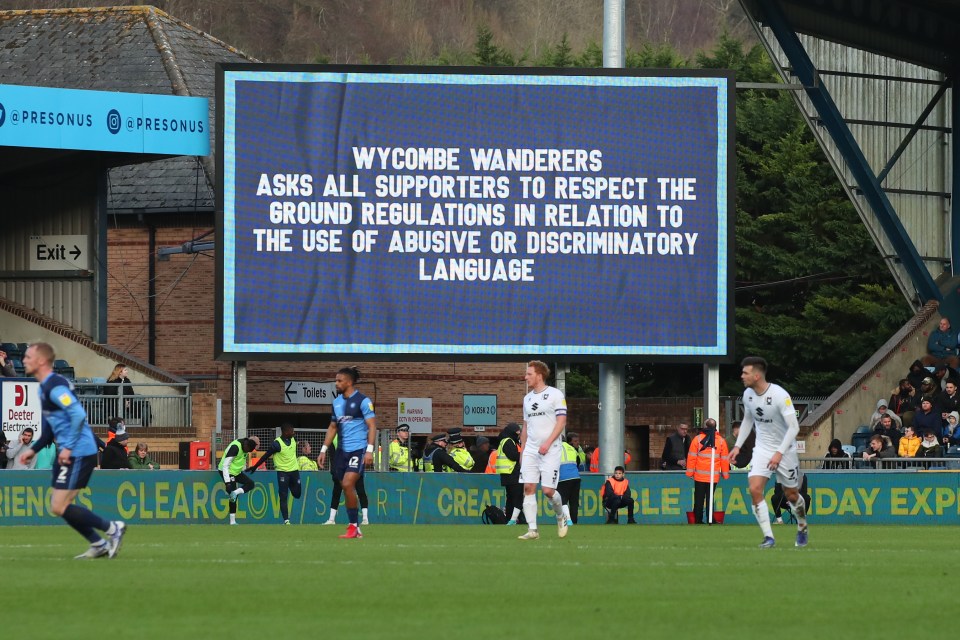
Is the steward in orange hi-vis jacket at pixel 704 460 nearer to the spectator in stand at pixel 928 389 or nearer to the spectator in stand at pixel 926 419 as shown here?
the spectator in stand at pixel 926 419

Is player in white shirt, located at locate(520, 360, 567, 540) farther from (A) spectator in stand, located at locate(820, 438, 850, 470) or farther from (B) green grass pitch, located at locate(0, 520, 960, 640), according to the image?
(A) spectator in stand, located at locate(820, 438, 850, 470)

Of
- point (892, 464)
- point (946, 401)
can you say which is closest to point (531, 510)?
point (892, 464)

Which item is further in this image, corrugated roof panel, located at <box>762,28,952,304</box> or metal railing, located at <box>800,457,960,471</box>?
corrugated roof panel, located at <box>762,28,952,304</box>

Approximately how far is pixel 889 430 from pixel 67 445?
790 inches

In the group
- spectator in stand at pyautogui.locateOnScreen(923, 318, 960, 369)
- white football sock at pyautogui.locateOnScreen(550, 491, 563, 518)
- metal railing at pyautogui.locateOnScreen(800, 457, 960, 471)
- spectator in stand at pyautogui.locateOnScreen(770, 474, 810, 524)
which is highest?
spectator in stand at pyautogui.locateOnScreen(923, 318, 960, 369)

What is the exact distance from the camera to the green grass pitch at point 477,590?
8.86 meters

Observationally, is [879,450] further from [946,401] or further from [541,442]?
[541,442]

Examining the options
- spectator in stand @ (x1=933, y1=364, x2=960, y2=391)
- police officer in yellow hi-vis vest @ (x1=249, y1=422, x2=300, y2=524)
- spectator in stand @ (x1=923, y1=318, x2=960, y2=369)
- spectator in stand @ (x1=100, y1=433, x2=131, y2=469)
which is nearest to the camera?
police officer in yellow hi-vis vest @ (x1=249, y1=422, x2=300, y2=524)

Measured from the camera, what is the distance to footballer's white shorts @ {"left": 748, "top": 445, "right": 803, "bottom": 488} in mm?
14938

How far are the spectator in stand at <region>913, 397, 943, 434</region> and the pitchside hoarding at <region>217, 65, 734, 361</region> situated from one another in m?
4.62

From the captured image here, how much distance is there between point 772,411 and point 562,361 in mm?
11344

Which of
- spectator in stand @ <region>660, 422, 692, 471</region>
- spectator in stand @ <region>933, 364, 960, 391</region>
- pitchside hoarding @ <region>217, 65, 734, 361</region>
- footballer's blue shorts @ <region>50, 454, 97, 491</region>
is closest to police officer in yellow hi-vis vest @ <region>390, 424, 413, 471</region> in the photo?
pitchside hoarding @ <region>217, 65, 734, 361</region>

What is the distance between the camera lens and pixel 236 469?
79.3 feet

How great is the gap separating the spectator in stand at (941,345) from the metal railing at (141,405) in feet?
47.4
